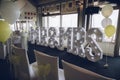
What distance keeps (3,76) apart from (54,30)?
329 centimetres

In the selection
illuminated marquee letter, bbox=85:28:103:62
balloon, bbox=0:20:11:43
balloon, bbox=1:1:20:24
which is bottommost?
illuminated marquee letter, bbox=85:28:103:62

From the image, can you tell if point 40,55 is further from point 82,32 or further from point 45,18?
point 45,18

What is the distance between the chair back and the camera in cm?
156

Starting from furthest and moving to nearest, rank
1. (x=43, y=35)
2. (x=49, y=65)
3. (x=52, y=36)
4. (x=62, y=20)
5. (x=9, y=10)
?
(x=62, y=20) < (x=43, y=35) < (x=52, y=36) < (x=9, y=10) < (x=49, y=65)

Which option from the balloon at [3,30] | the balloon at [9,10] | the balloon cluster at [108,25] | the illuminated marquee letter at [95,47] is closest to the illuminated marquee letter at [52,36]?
the illuminated marquee letter at [95,47]

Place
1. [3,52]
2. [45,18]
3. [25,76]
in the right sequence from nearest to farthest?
[25,76] < [3,52] < [45,18]

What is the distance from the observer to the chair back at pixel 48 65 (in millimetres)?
1559

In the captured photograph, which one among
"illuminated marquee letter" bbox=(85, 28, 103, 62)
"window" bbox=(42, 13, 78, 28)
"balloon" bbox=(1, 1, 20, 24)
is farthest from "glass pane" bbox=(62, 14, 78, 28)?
"balloon" bbox=(1, 1, 20, 24)

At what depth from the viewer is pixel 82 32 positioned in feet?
14.8

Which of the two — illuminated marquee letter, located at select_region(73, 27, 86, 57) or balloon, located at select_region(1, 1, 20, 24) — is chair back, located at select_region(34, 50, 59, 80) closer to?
balloon, located at select_region(1, 1, 20, 24)

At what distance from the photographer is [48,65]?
5.32 ft

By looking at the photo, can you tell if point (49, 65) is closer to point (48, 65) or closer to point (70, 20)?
point (48, 65)

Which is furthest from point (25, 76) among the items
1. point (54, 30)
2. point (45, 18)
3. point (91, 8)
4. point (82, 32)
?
point (45, 18)

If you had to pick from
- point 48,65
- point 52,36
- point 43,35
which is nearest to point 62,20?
point 43,35
